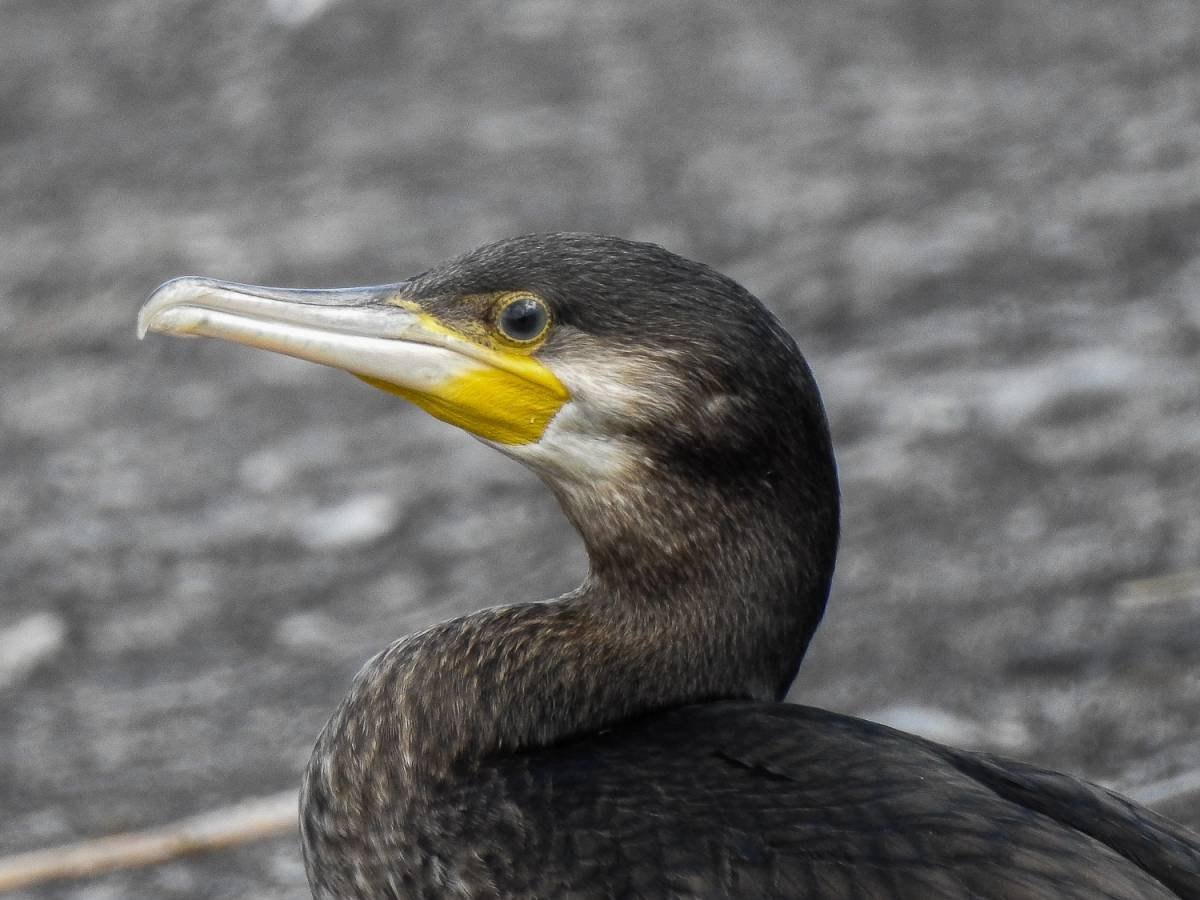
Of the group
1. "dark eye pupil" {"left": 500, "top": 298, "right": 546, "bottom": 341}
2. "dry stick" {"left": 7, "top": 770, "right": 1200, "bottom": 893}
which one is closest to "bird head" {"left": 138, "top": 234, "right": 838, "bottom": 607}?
"dark eye pupil" {"left": 500, "top": 298, "right": 546, "bottom": 341}

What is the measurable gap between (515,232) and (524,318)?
3.51 m

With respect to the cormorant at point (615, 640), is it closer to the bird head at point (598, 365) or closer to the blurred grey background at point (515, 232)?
the bird head at point (598, 365)

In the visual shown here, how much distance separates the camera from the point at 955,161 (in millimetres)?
6633

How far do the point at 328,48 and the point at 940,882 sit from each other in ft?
18.4

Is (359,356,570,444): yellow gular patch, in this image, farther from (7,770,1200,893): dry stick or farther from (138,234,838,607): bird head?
(7,770,1200,893): dry stick

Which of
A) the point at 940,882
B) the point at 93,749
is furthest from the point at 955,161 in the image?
the point at 940,882

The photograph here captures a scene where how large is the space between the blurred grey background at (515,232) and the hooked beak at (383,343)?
4.29ft

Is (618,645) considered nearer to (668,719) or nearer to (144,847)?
(668,719)

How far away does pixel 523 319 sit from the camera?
291 centimetres

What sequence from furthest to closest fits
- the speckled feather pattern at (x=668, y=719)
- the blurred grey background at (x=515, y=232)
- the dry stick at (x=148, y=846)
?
the blurred grey background at (x=515, y=232) → the dry stick at (x=148, y=846) → the speckled feather pattern at (x=668, y=719)

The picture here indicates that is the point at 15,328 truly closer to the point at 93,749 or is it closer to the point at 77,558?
the point at 77,558

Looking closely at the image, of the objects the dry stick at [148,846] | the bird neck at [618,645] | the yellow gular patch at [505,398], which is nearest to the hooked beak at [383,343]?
the yellow gular patch at [505,398]

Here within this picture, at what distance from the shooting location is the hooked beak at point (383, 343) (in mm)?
2930

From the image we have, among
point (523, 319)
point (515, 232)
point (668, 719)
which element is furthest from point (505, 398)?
point (515, 232)
